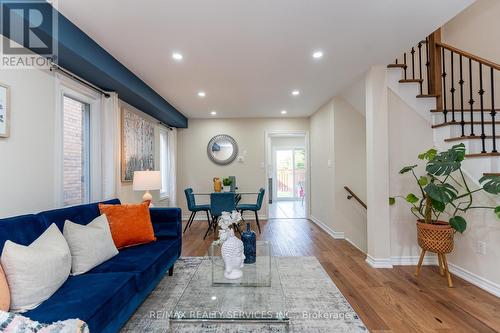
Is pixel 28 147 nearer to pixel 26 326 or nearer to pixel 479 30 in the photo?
pixel 26 326

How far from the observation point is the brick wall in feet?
9.16

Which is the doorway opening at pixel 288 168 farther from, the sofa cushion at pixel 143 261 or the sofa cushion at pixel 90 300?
the sofa cushion at pixel 90 300

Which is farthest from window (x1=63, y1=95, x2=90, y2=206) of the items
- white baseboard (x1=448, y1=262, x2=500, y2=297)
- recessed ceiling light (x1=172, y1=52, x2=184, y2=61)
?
white baseboard (x1=448, y1=262, x2=500, y2=297)

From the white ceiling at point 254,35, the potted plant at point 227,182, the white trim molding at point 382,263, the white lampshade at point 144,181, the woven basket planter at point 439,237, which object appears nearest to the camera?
the white ceiling at point 254,35

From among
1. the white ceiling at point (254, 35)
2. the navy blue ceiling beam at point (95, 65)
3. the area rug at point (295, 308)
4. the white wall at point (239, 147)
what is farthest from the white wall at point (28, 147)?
the white wall at point (239, 147)

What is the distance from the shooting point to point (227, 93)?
407cm

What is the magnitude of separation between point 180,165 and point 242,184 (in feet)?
5.21

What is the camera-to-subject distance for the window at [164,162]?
545cm

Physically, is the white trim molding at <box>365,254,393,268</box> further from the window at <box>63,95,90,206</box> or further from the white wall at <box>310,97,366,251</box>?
the window at <box>63,95,90,206</box>

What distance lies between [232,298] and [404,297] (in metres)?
1.72

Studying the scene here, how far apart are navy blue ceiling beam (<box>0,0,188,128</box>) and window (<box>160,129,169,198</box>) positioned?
149 cm

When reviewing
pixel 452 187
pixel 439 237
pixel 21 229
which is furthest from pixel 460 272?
pixel 21 229

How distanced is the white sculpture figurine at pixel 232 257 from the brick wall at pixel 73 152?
2058mm

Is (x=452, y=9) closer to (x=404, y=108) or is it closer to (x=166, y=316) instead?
(x=404, y=108)
